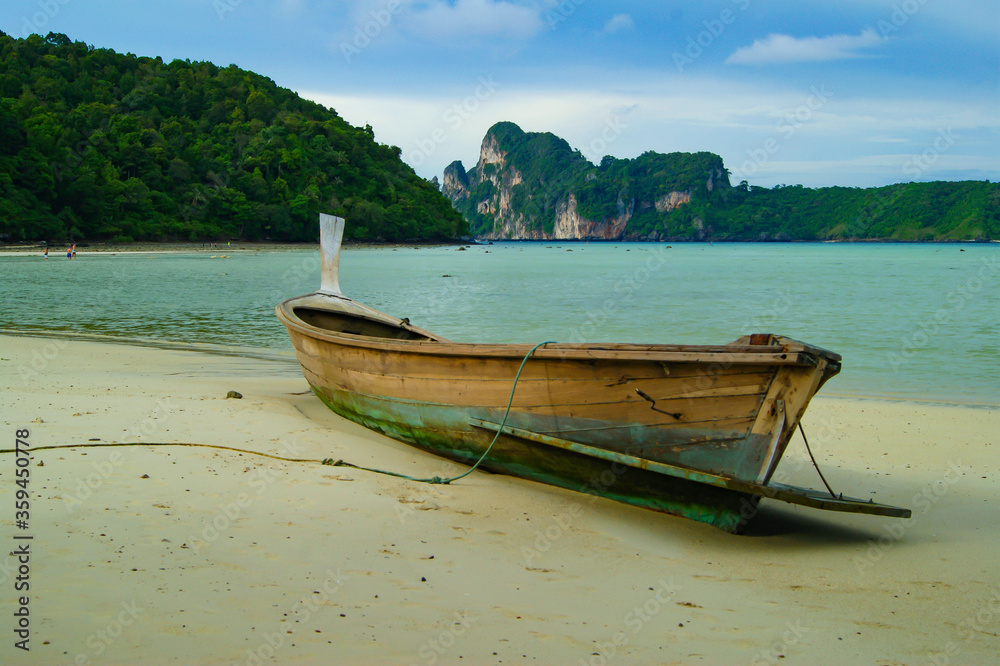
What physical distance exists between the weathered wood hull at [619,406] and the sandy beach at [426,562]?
21 centimetres

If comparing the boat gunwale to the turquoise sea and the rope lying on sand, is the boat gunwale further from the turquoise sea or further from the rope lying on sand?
the turquoise sea

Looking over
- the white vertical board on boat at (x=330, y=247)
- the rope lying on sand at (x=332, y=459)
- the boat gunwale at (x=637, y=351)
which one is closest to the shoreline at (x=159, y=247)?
the white vertical board on boat at (x=330, y=247)

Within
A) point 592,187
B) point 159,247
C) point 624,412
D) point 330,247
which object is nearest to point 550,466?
point 624,412

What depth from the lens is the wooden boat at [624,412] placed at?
13.4ft

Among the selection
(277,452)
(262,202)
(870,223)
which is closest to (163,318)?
(277,452)

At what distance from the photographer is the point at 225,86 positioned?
320ft

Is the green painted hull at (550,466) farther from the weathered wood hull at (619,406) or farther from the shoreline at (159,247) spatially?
the shoreline at (159,247)

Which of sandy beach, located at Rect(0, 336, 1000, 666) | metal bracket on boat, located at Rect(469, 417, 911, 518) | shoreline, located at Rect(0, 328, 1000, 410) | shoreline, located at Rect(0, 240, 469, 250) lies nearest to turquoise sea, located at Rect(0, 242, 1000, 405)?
shoreline, located at Rect(0, 328, 1000, 410)

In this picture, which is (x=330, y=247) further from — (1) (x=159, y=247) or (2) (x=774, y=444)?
(1) (x=159, y=247)

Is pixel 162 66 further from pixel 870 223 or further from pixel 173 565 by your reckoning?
pixel 870 223

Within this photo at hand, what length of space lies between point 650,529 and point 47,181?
64835 millimetres

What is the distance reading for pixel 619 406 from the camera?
4.54 metres
